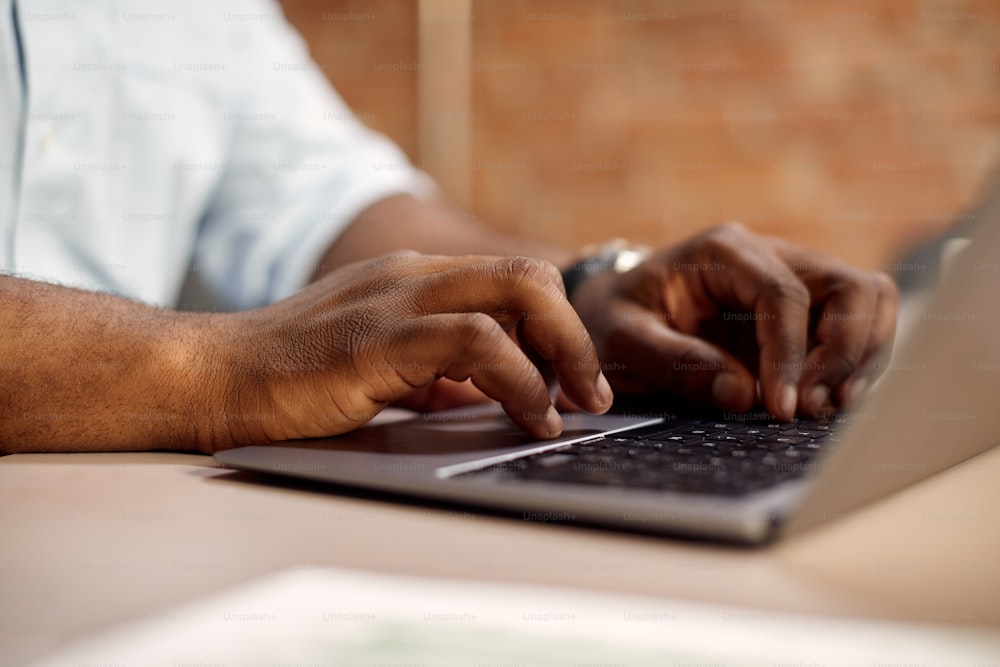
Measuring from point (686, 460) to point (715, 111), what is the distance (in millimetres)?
1964

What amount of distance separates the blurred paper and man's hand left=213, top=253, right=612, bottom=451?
0.71 feet

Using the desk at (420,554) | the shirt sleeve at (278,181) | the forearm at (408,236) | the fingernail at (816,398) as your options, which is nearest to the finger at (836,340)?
the fingernail at (816,398)


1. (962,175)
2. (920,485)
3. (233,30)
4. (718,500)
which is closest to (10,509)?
(718,500)

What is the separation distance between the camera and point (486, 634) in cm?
23

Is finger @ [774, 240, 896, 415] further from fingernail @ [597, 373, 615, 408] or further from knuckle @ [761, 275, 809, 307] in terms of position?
fingernail @ [597, 373, 615, 408]

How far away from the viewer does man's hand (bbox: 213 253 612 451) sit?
0.47 meters

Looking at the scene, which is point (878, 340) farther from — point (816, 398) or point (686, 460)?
point (686, 460)

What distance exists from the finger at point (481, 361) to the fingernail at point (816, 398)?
23 centimetres

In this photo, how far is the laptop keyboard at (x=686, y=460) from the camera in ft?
1.14

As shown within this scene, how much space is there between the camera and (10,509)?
0.37m

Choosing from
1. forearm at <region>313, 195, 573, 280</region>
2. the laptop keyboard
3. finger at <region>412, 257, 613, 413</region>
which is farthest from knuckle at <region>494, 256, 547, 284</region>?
forearm at <region>313, 195, 573, 280</region>

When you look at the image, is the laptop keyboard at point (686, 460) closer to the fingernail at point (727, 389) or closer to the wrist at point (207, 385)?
the fingernail at point (727, 389)

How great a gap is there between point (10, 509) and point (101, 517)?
46 mm

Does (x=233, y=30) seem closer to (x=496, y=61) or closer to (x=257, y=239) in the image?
(x=257, y=239)
